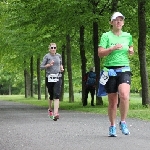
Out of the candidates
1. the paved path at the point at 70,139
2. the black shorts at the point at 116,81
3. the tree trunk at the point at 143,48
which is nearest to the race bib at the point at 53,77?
the paved path at the point at 70,139

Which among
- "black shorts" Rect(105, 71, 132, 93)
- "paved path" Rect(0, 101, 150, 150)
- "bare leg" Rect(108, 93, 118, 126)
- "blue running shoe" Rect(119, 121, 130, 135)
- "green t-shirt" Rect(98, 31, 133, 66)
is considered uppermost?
"green t-shirt" Rect(98, 31, 133, 66)

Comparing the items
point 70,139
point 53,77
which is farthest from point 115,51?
point 53,77

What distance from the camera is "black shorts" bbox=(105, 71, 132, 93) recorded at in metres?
8.10

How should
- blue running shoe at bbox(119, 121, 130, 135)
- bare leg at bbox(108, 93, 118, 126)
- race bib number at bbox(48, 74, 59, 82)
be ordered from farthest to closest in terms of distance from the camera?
race bib number at bbox(48, 74, 59, 82) → bare leg at bbox(108, 93, 118, 126) → blue running shoe at bbox(119, 121, 130, 135)

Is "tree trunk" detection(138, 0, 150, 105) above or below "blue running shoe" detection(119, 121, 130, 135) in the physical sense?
above

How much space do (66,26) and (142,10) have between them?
157 inches

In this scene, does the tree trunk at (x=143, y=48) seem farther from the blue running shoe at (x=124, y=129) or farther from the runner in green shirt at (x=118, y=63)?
the blue running shoe at (x=124, y=129)

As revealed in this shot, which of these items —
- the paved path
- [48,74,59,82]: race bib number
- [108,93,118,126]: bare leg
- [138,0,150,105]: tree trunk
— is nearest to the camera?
the paved path

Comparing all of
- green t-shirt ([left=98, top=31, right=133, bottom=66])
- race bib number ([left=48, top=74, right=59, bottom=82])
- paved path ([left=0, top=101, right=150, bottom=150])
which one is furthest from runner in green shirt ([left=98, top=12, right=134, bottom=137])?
race bib number ([left=48, top=74, right=59, bottom=82])

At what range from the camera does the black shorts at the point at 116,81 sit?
8.10 m

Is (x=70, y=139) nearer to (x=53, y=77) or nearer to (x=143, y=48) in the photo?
(x=53, y=77)

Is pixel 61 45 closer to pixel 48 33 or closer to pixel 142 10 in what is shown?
pixel 48 33

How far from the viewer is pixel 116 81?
8.20 metres

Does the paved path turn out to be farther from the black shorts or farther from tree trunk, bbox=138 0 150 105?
tree trunk, bbox=138 0 150 105
